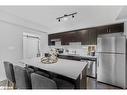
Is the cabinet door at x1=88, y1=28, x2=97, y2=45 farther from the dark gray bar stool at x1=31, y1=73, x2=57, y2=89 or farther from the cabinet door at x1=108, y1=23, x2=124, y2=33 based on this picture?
the dark gray bar stool at x1=31, y1=73, x2=57, y2=89

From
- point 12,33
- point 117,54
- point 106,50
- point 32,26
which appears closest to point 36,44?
point 32,26

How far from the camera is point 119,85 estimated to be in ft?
9.78

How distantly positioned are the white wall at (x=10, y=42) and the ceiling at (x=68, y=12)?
0.67m

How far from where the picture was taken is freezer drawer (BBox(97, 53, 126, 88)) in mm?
2937

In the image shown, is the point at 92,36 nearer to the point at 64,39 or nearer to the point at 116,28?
the point at 116,28

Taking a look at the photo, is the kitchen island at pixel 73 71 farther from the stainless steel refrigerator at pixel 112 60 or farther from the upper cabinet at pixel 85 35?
the upper cabinet at pixel 85 35

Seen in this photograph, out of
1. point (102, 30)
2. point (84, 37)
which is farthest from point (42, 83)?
point (84, 37)

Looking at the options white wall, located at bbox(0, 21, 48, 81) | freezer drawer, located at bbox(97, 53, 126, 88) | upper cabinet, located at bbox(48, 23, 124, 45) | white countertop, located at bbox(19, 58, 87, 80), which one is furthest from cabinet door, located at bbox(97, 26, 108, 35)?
white wall, located at bbox(0, 21, 48, 81)

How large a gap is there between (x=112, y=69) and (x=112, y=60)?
0.92 feet

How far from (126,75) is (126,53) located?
643 mm

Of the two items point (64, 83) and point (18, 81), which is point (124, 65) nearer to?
point (64, 83)

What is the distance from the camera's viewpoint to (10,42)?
372 cm

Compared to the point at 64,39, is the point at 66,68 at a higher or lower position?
lower

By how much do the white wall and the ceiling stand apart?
67 centimetres
